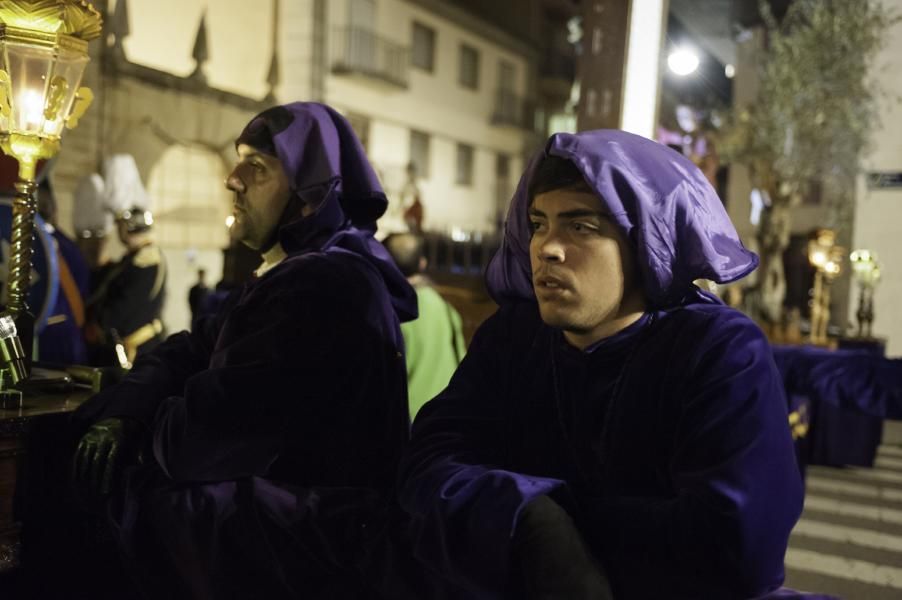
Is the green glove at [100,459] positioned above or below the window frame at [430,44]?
below

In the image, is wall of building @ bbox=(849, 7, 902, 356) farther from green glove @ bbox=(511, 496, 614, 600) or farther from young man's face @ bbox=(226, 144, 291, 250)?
green glove @ bbox=(511, 496, 614, 600)

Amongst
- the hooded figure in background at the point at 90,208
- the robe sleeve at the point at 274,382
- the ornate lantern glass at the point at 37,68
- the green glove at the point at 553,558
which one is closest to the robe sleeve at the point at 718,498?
the green glove at the point at 553,558

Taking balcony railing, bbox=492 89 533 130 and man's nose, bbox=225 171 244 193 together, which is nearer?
man's nose, bbox=225 171 244 193

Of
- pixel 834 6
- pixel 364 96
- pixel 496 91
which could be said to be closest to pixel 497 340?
pixel 834 6

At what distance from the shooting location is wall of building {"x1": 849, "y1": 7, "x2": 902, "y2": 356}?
38.8 feet

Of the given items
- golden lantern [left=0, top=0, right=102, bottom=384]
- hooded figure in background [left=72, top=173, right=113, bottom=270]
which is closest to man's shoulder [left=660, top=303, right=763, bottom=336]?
golden lantern [left=0, top=0, right=102, bottom=384]

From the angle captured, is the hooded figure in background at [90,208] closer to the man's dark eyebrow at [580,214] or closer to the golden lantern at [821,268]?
the golden lantern at [821,268]

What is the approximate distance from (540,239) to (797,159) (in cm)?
1207

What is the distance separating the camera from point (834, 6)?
13148 mm

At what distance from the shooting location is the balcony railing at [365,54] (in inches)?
893

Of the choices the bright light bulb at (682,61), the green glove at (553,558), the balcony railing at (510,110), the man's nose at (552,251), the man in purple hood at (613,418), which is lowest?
the green glove at (553,558)

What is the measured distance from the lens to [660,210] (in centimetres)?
187

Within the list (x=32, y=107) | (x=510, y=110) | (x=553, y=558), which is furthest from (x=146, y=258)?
(x=510, y=110)

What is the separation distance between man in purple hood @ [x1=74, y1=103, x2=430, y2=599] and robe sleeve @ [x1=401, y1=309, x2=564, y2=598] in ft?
1.01
